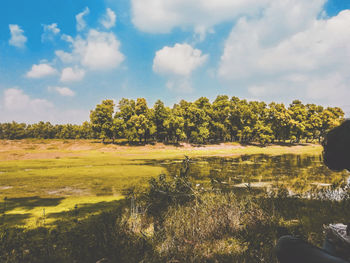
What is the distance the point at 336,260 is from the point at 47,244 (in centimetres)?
538

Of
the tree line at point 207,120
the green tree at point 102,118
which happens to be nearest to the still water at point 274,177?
the tree line at point 207,120

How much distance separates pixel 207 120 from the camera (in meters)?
58.4

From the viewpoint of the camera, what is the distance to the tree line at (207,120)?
5225cm

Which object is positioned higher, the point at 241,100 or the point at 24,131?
the point at 241,100

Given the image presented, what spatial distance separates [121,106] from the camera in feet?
178

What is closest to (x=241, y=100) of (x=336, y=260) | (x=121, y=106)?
(x=121, y=106)

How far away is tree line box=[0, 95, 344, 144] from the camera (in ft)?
171

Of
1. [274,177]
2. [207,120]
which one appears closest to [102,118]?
[207,120]

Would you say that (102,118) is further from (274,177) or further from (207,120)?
(274,177)

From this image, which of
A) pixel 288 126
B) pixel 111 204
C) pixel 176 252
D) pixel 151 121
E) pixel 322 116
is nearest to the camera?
pixel 176 252

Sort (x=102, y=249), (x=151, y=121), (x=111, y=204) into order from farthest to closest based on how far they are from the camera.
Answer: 1. (x=151, y=121)
2. (x=111, y=204)
3. (x=102, y=249)

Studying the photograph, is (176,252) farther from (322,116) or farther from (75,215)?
(322,116)

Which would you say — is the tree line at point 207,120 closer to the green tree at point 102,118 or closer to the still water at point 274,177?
the green tree at point 102,118

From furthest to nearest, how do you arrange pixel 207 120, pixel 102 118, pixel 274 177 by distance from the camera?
pixel 207 120
pixel 102 118
pixel 274 177
